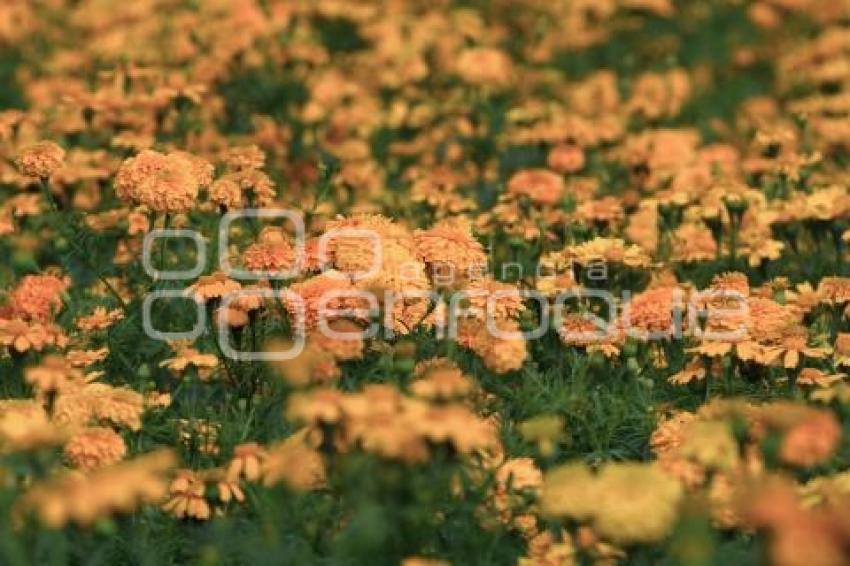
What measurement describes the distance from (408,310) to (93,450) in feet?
4.57

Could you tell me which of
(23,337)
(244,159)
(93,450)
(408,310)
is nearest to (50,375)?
(93,450)

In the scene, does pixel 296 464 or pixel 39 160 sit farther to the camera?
pixel 39 160

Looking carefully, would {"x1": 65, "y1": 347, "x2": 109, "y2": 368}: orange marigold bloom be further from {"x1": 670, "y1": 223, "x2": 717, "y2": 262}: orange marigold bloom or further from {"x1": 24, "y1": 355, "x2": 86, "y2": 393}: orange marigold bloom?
{"x1": 670, "y1": 223, "x2": 717, "y2": 262}: orange marigold bloom

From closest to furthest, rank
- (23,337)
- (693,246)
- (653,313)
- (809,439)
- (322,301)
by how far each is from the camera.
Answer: (809,439) → (322,301) → (23,337) → (653,313) → (693,246)

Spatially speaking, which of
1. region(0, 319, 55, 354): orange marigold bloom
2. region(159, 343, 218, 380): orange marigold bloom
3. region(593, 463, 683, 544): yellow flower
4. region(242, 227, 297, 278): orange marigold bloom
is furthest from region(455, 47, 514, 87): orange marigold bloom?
region(593, 463, 683, 544): yellow flower

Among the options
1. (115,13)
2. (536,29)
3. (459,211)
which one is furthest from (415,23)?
(459,211)

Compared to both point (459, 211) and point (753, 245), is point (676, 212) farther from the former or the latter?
point (459, 211)

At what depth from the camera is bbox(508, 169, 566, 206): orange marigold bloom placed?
22.7 ft

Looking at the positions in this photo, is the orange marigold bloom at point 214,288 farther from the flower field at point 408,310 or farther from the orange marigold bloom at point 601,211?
the orange marigold bloom at point 601,211

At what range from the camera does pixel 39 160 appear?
5906 millimetres

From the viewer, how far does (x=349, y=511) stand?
4.48m

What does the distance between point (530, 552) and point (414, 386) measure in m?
0.73

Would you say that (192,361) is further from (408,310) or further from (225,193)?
(225,193)

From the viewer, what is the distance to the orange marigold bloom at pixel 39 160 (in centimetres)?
590
